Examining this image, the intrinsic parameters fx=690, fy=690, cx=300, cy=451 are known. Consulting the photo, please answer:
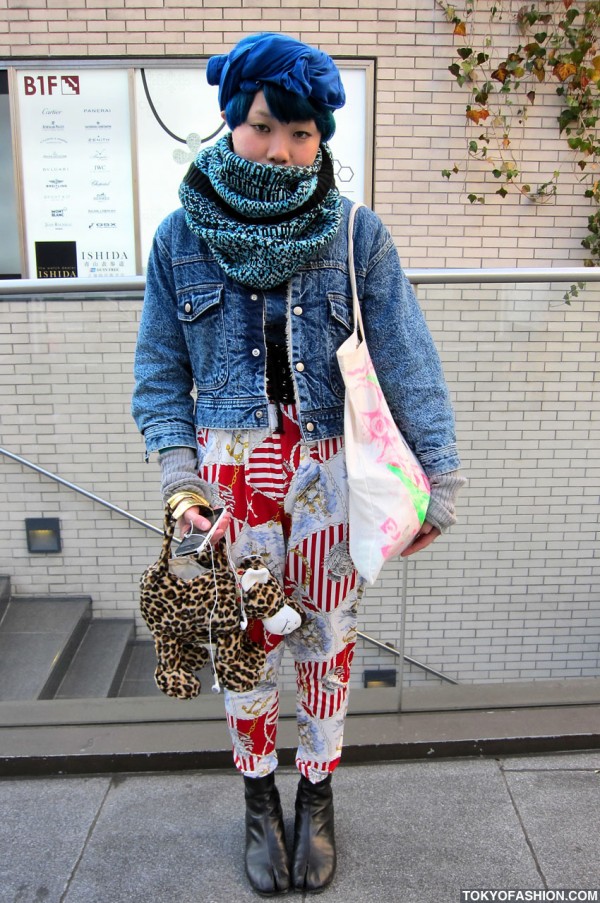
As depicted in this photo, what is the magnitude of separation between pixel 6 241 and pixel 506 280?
371 centimetres

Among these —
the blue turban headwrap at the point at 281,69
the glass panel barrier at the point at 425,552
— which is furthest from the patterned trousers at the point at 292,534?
the glass panel barrier at the point at 425,552

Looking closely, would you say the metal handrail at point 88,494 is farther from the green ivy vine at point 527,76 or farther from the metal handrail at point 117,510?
the green ivy vine at point 527,76

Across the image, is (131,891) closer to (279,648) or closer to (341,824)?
(341,824)

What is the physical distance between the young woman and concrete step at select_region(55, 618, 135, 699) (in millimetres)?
1437

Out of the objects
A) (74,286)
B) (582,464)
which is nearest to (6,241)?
(74,286)

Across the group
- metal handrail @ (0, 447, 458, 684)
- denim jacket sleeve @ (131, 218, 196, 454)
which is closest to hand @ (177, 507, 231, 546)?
denim jacket sleeve @ (131, 218, 196, 454)

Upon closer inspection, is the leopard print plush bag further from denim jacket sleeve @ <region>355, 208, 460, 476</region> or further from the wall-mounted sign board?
the wall-mounted sign board

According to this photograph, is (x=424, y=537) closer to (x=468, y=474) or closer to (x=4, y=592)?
(x=468, y=474)

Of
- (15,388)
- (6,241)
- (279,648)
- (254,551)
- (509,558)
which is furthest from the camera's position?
(6,241)

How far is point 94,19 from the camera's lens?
429cm

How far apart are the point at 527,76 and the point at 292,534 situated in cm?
419

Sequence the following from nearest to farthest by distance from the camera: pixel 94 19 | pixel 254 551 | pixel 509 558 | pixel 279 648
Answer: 1. pixel 254 551
2. pixel 279 648
3. pixel 509 558
4. pixel 94 19

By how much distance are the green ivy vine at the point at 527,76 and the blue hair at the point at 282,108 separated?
3412 mm

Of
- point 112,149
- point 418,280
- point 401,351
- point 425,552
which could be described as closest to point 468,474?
point 425,552
